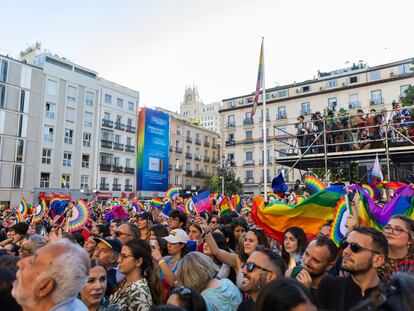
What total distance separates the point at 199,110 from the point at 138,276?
126251mm

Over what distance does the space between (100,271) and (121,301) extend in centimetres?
34

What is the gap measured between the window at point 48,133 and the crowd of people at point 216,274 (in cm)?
3754

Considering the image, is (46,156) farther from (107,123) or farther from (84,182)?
(107,123)

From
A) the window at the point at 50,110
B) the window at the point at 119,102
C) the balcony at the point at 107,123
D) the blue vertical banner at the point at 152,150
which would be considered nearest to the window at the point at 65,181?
the window at the point at 50,110

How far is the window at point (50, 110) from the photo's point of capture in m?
39.4

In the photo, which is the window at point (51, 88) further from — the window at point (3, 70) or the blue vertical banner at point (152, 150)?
the blue vertical banner at point (152, 150)

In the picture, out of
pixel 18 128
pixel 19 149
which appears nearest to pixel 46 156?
pixel 19 149

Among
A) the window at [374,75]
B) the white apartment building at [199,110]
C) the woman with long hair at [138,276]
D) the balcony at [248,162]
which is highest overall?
the white apartment building at [199,110]

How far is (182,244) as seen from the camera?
4.76m

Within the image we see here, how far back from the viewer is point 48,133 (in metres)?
39.2

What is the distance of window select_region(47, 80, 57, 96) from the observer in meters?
39.6

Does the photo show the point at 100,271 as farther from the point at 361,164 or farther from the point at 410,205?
the point at 361,164

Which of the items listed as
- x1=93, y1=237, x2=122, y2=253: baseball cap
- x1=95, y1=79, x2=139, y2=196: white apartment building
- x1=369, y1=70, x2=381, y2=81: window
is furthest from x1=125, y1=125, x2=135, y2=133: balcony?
x1=93, y1=237, x2=122, y2=253: baseball cap

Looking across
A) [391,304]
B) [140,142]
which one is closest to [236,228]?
[391,304]
